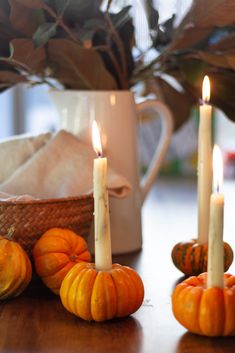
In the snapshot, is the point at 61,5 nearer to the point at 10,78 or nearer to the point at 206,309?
the point at 10,78

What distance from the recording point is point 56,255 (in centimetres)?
79

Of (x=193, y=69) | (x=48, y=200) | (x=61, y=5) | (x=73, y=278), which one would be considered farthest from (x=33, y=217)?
(x=193, y=69)

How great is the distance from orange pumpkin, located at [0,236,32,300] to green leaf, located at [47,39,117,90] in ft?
0.97

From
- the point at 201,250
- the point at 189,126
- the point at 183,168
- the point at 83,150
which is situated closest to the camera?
the point at 201,250

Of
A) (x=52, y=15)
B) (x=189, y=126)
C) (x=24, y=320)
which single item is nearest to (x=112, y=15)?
(x=52, y=15)

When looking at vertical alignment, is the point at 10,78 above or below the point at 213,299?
above

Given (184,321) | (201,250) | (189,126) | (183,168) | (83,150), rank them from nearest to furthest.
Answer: (184,321), (201,250), (83,150), (183,168), (189,126)

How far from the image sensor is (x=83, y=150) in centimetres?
96

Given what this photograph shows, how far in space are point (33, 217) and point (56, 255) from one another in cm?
7

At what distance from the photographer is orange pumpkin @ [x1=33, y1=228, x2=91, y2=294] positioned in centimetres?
79

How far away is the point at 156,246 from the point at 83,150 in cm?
19

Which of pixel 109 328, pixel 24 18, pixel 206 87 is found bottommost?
pixel 109 328

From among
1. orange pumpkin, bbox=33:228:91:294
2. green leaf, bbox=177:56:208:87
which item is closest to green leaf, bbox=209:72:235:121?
green leaf, bbox=177:56:208:87

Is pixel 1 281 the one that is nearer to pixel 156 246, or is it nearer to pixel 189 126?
pixel 156 246
